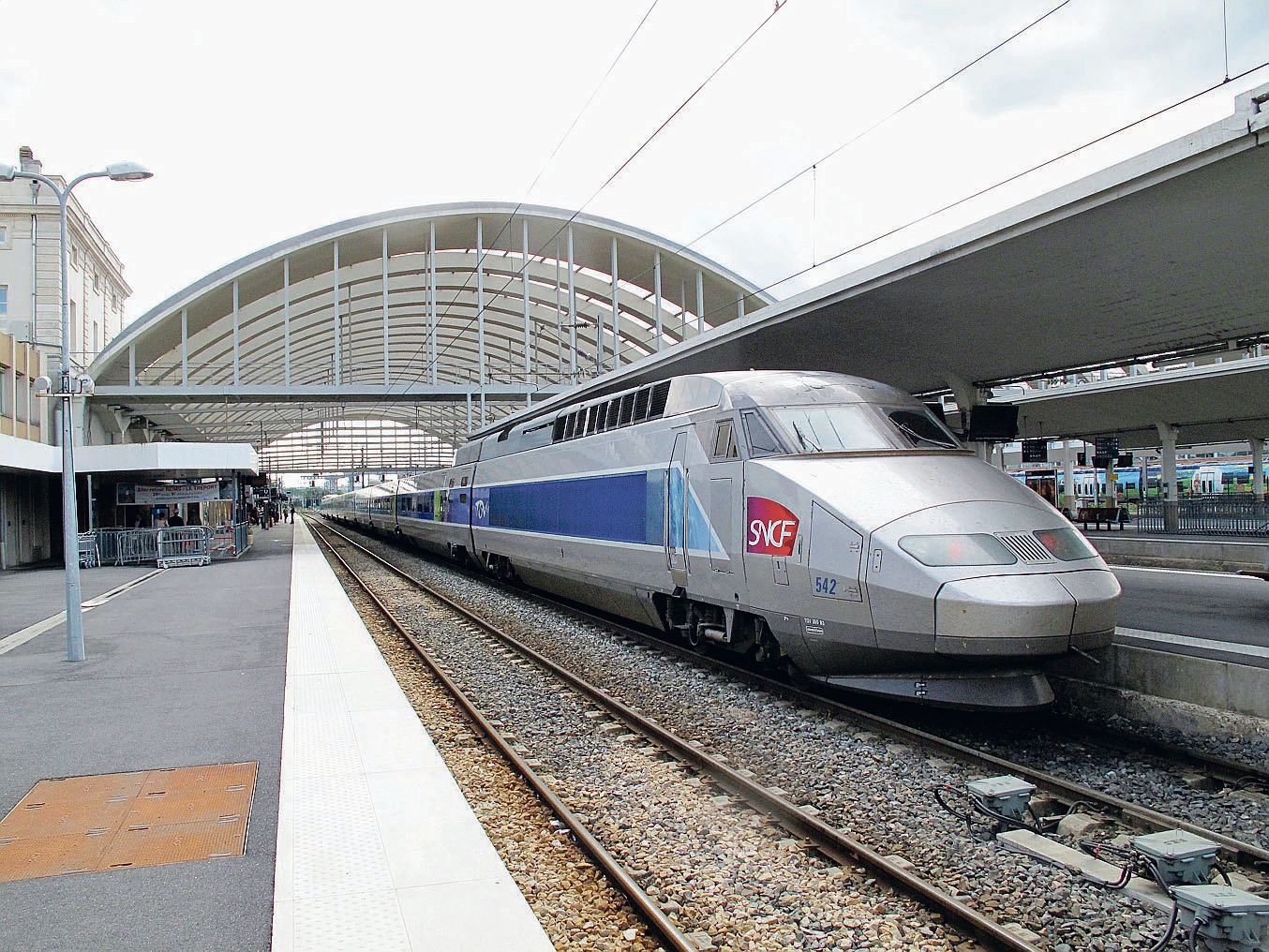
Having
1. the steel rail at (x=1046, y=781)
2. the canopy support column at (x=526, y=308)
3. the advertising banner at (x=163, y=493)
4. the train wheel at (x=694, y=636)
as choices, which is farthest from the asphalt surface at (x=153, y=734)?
the canopy support column at (x=526, y=308)

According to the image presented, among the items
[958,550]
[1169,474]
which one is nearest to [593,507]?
[958,550]

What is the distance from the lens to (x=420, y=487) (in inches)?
1194

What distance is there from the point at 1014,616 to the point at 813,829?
2131 mm

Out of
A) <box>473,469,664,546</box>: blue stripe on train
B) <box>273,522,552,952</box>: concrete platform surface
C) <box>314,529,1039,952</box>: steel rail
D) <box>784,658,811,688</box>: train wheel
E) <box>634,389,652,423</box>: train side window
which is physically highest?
<box>634,389,652,423</box>: train side window

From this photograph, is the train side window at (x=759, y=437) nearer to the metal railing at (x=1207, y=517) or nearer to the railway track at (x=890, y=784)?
the railway track at (x=890, y=784)

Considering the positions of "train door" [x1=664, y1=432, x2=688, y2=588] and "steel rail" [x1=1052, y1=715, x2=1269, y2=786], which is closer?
"steel rail" [x1=1052, y1=715, x2=1269, y2=786]

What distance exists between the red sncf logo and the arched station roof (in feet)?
62.9

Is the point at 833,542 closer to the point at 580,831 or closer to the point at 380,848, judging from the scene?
the point at 580,831

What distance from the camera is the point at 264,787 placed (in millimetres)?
6223

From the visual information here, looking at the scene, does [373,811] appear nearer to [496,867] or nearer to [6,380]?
[496,867]

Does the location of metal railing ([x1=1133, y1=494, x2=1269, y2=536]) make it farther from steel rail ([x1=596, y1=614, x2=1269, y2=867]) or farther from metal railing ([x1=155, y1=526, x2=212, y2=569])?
metal railing ([x1=155, y1=526, x2=212, y2=569])

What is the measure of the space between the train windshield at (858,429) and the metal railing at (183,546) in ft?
75.1

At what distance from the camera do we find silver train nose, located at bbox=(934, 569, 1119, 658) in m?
6.30

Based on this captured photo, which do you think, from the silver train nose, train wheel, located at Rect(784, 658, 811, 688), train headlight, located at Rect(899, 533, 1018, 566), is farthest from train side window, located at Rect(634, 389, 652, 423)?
the silver train nose
